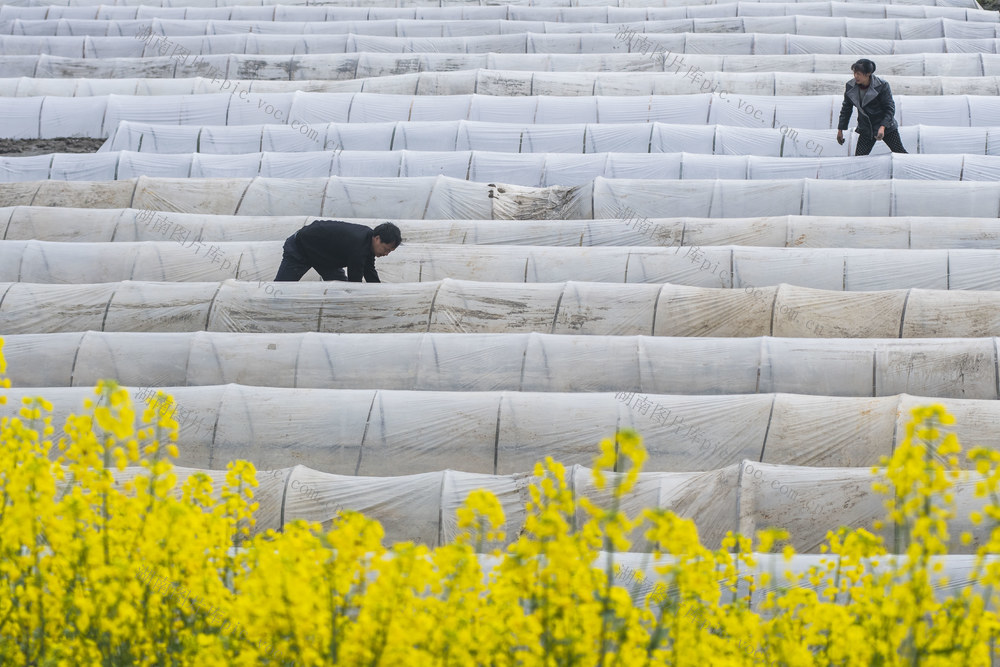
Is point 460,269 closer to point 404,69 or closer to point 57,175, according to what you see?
point 57,175

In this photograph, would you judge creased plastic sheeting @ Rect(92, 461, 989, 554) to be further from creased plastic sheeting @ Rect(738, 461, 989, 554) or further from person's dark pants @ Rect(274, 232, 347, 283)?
person's dark pants @ Rect(274, 232, 347, 283)

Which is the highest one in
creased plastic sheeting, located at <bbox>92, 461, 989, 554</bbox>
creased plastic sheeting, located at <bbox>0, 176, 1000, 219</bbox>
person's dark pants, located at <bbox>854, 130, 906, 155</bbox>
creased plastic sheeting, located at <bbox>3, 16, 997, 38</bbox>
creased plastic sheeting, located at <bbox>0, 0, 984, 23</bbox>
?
creased plastic sheeting, located at <bbox>0, 0, 984, 23</bbox>

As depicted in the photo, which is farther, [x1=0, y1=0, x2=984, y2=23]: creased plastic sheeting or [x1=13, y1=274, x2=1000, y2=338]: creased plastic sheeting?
[x1=0, y1=0, x2=984, y2=23]: creased plastic sheeting

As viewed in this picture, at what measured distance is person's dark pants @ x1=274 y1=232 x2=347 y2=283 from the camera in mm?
12188

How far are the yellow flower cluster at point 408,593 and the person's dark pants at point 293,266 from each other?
702 cm

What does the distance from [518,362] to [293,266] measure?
3.06m

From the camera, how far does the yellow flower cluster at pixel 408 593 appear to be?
4.03 m

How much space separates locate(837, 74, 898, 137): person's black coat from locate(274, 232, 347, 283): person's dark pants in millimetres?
8258

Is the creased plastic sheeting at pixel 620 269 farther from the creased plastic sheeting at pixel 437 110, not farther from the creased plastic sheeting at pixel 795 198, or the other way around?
the creased plastic sheeting at pixel 437 110

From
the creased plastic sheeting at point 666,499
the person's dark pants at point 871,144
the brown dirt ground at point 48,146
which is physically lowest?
the creased plastic sheeting at point 666,499

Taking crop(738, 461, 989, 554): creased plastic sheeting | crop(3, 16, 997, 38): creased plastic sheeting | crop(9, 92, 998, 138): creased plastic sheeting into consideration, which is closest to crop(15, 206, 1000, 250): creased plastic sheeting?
crop(9, 92, 998, 138): creased plastic sheeting

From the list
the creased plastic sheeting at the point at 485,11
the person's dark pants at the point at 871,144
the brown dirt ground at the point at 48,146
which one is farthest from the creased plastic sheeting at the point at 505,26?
the person's dark pants at the point at 871,144

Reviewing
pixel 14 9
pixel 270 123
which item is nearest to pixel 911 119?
Answer: pixel 270 123

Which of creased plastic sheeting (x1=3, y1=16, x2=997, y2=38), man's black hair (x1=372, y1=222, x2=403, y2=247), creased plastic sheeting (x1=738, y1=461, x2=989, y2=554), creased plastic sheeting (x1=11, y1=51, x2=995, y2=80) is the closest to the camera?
creased plastic sheeting (x1=738, y1=461, x2=989, y2=554)
